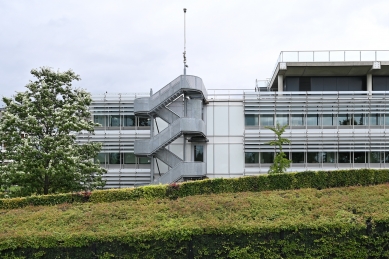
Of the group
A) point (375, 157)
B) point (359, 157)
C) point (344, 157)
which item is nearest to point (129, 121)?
point (344, 157)

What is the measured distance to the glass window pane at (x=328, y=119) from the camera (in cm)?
3203

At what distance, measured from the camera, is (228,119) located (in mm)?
31891

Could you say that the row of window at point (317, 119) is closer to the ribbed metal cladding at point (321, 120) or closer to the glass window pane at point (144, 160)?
the ribbed metal cladding at point (321, 120)

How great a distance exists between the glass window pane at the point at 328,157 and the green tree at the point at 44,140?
19.3 m

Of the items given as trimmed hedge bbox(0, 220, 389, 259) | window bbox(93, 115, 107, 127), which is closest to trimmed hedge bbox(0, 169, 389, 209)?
trimmed hedge bbox(0, 220, 389, 259)

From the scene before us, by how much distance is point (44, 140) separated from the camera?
886 inches

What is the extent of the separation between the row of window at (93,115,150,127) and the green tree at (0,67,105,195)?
698 centimetres

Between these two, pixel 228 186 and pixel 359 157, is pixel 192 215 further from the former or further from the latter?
pixel 359 157

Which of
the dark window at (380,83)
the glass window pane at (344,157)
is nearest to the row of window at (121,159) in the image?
the glass window pane at (344,157)

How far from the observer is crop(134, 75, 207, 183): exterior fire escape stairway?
87.1 feet

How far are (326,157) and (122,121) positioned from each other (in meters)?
18.4

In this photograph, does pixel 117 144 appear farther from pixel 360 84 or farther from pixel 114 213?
pixel 360 84

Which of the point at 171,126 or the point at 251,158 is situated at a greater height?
the point at 171,126

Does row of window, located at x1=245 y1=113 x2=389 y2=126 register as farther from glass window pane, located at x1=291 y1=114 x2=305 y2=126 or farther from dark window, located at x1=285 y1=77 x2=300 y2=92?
dark window, located at x1=285 y1=77 x2=300 y2=92
